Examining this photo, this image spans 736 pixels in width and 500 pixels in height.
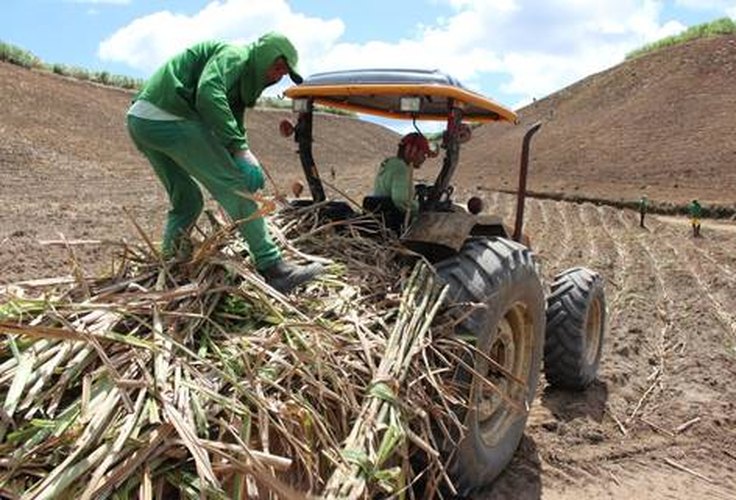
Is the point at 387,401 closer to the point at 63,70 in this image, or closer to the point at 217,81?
the point at 217,81

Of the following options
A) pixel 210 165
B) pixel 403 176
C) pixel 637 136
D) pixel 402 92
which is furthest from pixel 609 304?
pixel 637 136

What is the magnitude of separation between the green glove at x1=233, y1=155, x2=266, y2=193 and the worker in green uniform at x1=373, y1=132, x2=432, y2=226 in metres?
0.86

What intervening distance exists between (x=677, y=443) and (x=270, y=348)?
2847 millimetres

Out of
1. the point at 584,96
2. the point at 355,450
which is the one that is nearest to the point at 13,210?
the point at 355,450

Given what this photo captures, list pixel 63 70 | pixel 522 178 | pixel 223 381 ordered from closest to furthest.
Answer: pixel 223 381 < pixel 522 178 < pixel 63 70

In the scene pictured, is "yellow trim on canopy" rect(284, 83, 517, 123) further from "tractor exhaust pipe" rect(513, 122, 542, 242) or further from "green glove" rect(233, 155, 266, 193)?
"green glove" rect(233, 155, 266, 193)

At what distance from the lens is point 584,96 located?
35.6 m

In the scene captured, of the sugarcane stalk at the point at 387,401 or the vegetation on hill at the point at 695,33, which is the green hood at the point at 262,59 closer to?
the sugarcane stalk at the point at 387,401

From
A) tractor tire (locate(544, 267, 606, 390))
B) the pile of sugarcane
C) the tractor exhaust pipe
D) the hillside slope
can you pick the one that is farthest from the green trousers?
the hillside slope

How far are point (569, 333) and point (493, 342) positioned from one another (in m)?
1.39

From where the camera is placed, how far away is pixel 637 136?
27.3 m

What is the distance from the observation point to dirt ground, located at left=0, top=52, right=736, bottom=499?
4.18 m

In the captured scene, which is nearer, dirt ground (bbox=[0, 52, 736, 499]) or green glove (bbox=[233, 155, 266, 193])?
green glove (bbox=[233, 155, 266, 193])

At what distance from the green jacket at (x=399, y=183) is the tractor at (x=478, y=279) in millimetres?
103
